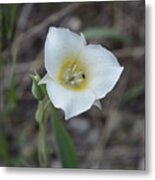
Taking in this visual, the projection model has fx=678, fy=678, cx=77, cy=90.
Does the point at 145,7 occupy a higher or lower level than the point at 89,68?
higher

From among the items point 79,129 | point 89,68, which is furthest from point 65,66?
point 79,129

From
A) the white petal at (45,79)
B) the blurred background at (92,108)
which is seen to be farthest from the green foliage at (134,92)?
the white petal at (45,79)

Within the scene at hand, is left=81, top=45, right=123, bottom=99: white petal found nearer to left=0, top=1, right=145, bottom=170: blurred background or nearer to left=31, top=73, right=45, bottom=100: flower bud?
left=0, top=1, right=145, bottom=170: blurred background

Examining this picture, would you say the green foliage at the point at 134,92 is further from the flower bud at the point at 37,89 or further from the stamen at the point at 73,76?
the flower bud at the point at 37,89

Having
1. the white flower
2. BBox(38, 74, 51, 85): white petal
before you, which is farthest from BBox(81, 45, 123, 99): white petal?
BBox(38, 74, 51, 85): white petal

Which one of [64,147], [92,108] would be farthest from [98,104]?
[64,147]

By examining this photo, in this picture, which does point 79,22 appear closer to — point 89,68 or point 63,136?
point 89,68

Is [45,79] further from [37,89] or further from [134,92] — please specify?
[134,92]
